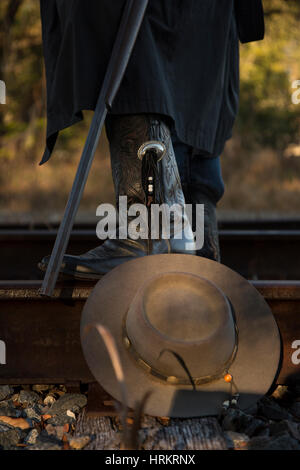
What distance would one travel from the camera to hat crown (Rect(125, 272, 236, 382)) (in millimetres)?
1608

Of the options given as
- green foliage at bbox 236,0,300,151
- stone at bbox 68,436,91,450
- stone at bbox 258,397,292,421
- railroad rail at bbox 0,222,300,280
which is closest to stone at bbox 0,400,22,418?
stone at bbox 68,436,91,450

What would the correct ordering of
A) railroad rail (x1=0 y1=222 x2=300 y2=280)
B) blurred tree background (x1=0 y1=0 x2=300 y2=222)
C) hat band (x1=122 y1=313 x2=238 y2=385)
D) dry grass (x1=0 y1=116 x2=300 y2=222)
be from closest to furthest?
1. hat band (x1=122 y1=313 x2=238 y2=385)
2. railroad rail (x1=0 y1=222 x2=300 y2=280)
3. dry grass (x1=0 y1=116 x2=300 y2=222)
4. blurred tree background (x1=0 y1=0 x2=300 y2=222)

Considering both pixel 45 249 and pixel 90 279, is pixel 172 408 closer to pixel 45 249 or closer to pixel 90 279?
pixel 90 279

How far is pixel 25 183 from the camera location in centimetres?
958

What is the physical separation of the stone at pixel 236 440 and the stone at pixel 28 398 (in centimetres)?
75

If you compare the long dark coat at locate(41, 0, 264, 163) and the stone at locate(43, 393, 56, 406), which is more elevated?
the long dark coat at locate(41, 0, 264, 163)

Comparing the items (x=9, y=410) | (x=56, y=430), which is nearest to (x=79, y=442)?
(x=56, y=430)

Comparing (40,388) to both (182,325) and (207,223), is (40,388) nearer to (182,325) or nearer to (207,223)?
(182,325)

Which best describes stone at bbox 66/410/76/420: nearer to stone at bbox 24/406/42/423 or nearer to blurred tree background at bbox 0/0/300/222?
stone at bbox 24/406/42/423

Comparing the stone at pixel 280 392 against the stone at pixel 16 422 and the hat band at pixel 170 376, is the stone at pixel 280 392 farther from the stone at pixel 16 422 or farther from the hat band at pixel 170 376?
the stone at pixel 16 422

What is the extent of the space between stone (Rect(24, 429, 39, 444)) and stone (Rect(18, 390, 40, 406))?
249 millimetres

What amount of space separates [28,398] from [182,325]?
2.38ft

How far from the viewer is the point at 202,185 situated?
2754mm

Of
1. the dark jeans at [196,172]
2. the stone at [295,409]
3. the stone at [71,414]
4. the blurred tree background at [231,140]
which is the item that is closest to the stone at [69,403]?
the stone at [71,414]
